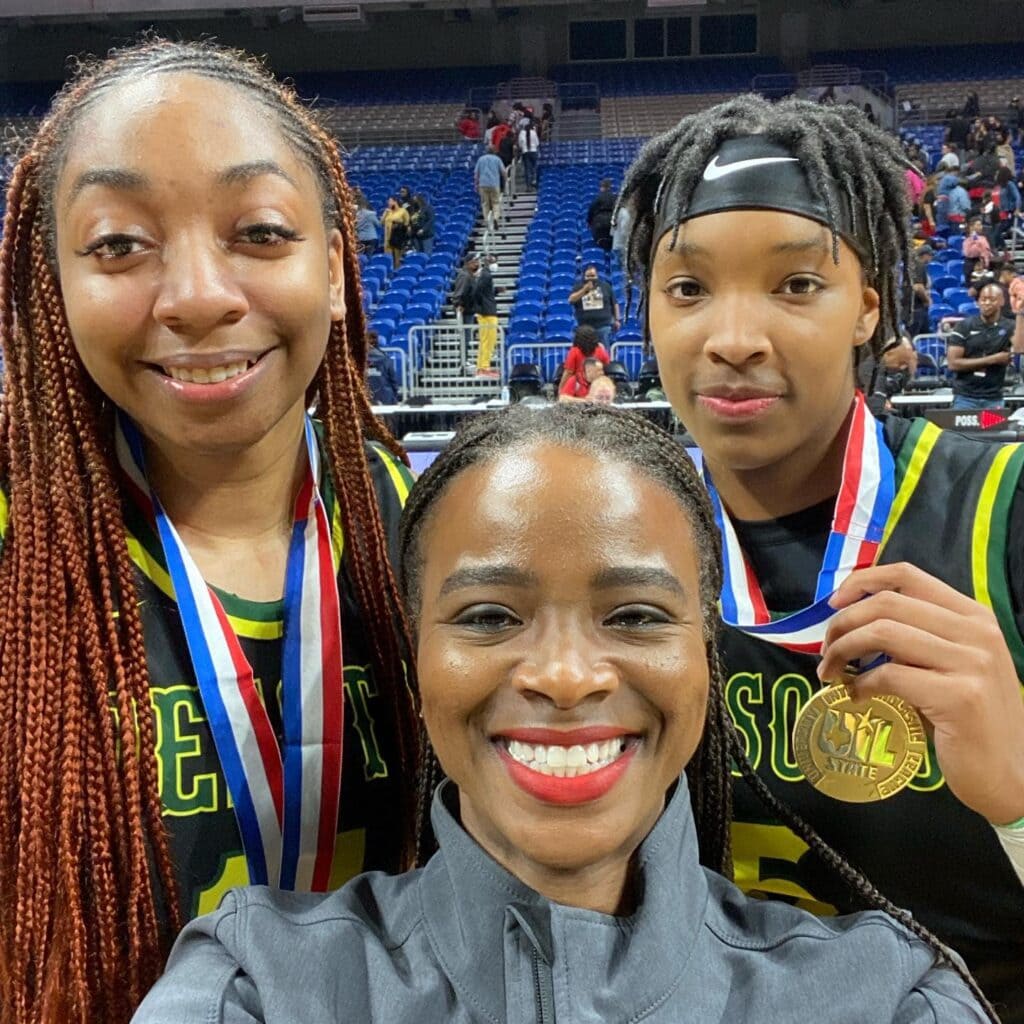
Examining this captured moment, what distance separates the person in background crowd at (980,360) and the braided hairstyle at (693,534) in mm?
5630

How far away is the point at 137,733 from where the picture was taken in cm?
144

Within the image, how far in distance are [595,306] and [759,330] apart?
297 inches

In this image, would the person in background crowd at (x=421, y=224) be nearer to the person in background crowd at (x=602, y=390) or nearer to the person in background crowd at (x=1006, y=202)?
the person in background crowd at (x=1006, y=202)

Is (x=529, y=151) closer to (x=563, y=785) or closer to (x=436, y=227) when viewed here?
(x=436, y=227)

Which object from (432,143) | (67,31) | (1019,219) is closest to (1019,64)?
(1019,219)

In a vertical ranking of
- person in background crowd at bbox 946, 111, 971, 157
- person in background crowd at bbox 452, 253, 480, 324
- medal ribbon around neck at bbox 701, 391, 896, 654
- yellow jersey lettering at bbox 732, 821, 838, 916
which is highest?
person in background crowd at bbox 946, 111, 971, 157

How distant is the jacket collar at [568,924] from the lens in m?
1.15

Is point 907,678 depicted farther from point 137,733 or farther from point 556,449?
point 137,733

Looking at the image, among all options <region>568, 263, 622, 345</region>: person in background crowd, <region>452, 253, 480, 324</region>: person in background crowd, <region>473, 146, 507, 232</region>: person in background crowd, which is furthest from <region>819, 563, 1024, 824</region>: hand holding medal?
<region>473, 146, 507, 232</region>: person in background crowd

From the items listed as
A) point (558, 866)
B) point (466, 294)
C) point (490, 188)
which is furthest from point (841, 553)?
point (490, 188)

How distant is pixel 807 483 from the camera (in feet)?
5.49

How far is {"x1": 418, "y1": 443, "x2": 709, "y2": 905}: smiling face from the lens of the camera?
1175 millimetres

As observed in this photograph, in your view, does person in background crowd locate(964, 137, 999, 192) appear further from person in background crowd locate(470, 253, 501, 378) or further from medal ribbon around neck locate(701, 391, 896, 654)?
medal ribbon around neck locate(701, 391, 896, 654)

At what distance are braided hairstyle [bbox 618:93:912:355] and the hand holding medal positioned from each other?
20.1 inches
